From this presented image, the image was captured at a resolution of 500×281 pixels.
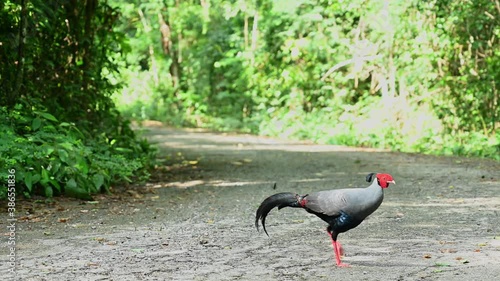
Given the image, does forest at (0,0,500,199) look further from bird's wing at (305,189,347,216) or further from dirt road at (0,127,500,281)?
bird's wing at (305,189,347,216)

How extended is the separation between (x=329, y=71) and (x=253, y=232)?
56.9ft

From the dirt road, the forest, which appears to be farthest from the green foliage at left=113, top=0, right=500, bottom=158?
the dirt road

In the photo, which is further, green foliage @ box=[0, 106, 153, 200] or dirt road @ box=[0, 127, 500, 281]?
green foliage @ box=[0, 106, 153, 200]

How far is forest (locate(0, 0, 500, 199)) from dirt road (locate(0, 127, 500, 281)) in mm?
881

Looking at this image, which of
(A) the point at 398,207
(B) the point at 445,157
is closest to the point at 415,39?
(B) the point at 445,157

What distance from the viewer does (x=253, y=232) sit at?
7969 millimetres

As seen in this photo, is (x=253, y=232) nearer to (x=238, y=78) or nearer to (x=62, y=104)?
(x=62, y=104)

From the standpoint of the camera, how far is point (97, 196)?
10.7 metres

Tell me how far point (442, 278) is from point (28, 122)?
676 centimetres

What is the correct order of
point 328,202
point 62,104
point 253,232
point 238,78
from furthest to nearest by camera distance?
Answer: 1. point 238,78
2. point 62,104
3. point 253,232
4. point 328,202

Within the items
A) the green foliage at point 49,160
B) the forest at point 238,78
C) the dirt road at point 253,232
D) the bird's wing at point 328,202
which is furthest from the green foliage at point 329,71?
the bird's wing at point 328,202

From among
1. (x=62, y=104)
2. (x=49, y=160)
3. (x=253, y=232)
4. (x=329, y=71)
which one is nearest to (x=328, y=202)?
(x=253, y=232)

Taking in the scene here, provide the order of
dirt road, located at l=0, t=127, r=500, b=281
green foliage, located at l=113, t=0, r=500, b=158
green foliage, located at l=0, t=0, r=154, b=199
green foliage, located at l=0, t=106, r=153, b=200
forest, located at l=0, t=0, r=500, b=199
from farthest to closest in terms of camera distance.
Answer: green foliage, located at l=113, t=0, r=500, b=158 → forest, located at l=0, t=0, r=500, b=199 → green foliage, located at l=0, t=0, r=154, b=199 → green foliage, located at l=0, t=106, r=153, b=200 → dirt road, located at l=0, t=127, r=500, b=281

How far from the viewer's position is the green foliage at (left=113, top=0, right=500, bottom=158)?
735 inches
